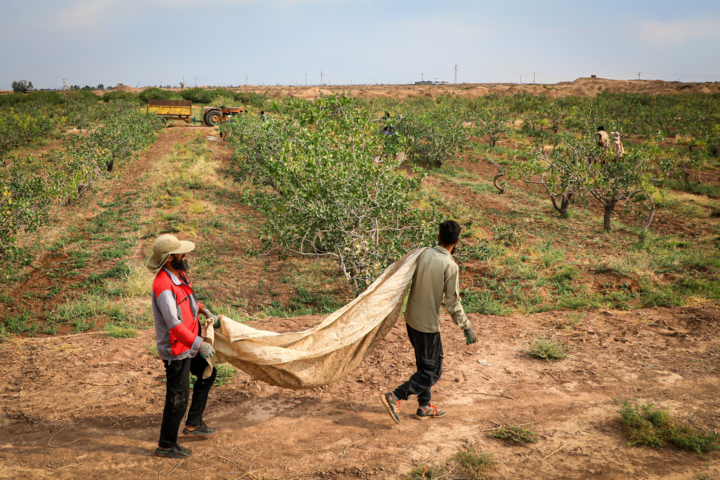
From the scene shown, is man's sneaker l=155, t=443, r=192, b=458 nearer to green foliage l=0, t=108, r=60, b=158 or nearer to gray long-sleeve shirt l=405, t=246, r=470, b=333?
gray long-sleeve shirt l=405, t=246, r=470, b=333

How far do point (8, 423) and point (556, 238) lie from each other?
9848 millimetres

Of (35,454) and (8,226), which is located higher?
(8,226)

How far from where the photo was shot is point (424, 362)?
3537mm

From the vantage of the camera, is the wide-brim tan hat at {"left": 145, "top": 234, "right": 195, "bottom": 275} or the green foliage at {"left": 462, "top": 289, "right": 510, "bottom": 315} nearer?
the wide-brim tan hat at {"left": 145, "top": 234, "right": 195, "bottom": 275}

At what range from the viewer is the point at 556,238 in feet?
33.2

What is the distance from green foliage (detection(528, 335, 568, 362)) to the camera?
488 centimetres

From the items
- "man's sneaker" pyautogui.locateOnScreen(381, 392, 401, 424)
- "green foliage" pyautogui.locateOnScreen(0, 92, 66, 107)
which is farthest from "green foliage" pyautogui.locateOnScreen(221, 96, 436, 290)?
"green foliage" pyautogui.locateOnScreen(0, 92, 66, 107)

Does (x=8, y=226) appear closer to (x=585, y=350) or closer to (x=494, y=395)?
(x=494, y=395)

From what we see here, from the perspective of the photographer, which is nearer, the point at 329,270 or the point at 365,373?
the point at 365,373

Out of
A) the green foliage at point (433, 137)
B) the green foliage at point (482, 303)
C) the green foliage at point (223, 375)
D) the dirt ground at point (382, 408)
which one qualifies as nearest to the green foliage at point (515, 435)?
the dirt ground at point (382, 408)

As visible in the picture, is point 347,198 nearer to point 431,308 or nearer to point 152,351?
point 152,351

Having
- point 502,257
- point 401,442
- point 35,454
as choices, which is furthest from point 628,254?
point 35,454

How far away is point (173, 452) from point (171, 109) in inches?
Answer: 1013

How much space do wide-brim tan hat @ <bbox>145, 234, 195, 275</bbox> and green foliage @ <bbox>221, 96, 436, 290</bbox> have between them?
12.5 ft
